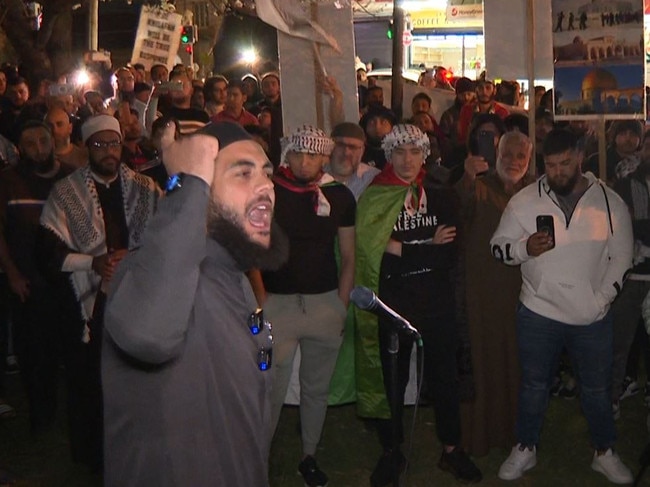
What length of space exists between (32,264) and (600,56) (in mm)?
4428

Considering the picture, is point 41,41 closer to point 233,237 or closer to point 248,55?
point 248,55

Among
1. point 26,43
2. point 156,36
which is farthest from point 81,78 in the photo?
point 26,43

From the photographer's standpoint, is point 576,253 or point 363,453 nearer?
point 576,253

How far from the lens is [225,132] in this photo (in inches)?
99.4

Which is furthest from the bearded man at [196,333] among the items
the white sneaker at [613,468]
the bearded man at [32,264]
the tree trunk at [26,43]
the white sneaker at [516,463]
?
the tree trunk at [26,43]

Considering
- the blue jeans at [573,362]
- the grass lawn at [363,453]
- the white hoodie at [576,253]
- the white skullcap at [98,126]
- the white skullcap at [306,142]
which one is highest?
the white skullcap at [98,126]

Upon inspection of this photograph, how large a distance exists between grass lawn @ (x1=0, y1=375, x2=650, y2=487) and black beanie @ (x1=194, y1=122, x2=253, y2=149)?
3454 mm

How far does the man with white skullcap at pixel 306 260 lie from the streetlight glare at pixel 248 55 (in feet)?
68.0

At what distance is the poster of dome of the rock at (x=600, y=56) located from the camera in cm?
621

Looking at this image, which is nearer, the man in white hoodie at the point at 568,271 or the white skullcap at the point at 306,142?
the man in white hoodie at the point at 568,271

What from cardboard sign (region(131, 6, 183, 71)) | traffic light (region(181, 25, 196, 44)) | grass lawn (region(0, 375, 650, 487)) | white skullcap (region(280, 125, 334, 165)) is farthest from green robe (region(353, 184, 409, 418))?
traffic light (region(181, 25, 196, 44))

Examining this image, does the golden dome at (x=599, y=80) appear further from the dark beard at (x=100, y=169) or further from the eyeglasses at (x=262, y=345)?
the eyeglasses at (x=262, y=345)

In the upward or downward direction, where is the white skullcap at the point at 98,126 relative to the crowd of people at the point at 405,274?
upward

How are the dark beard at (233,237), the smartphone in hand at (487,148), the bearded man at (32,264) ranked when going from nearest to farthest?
the dark beard at (233,237) < the smartphone in hand at (487,148) < the bearded man at (32,264)
